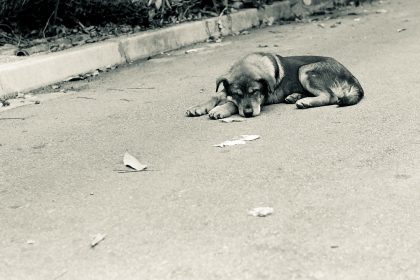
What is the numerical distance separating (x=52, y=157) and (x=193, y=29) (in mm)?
6181

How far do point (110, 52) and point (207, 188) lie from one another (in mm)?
5444

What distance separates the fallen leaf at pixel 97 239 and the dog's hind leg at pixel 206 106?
287cm

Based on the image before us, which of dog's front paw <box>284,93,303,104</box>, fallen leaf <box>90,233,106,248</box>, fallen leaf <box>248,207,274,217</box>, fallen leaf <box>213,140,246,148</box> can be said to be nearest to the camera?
fallen leaf <box>90,233,106,248</box>

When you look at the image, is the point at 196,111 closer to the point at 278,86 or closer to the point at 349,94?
the point at 278,86

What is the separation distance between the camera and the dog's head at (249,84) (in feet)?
21.6

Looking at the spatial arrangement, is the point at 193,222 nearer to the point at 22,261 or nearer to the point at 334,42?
the point at 22,261

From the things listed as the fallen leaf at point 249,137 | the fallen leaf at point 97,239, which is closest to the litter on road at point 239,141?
the fallen leaf at point 249,137

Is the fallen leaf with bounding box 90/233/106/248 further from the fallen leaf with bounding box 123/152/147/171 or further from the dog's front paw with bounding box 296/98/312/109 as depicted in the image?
the dog's front paw with bounding box 296/98/312/109

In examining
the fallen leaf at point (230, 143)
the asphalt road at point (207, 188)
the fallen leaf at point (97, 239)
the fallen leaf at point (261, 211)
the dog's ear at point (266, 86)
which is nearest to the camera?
the asphalt road at point (207, 188)

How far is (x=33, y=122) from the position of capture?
6.85 m

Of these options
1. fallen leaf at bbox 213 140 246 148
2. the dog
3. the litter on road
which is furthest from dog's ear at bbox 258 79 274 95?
fallen leaf at bbox 213 140 246 148

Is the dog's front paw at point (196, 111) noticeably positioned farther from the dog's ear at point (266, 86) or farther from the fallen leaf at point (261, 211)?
the fallen leaf at point (261, 211)

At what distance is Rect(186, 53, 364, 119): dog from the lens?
6648 mm

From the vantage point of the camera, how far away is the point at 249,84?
6.76m
